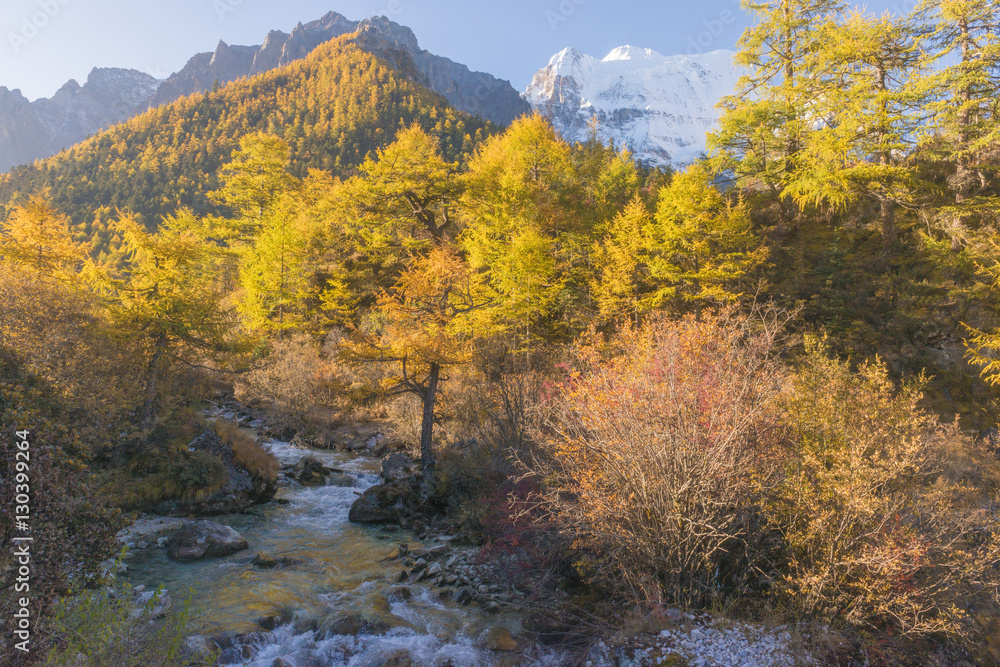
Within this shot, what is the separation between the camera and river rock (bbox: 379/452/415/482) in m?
12.1

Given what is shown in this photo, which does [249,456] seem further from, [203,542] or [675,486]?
[675,486]

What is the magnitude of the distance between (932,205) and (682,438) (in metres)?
19.0

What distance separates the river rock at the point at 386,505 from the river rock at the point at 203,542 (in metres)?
2.45

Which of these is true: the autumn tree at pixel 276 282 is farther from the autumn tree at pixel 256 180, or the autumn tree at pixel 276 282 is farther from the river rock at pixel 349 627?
the river rock at pixel 349 627

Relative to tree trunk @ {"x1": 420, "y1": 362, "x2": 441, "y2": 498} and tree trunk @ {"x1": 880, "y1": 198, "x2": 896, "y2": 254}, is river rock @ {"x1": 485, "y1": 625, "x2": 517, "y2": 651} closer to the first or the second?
tree trunk @ {"x1": 420, "y1": 362, "x2": 441, "y2": 498}

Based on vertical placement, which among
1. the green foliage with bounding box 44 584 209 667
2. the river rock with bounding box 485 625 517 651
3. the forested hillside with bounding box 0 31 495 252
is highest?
the forested hillside with bounding box 0 31 495 252

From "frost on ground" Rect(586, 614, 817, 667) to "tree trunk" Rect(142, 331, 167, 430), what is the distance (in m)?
11.3

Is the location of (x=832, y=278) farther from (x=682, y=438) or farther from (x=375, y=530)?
(x=375, y=530)

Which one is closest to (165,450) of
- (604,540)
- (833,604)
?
(604,540)

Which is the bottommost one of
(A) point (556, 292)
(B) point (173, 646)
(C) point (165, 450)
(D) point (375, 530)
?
(D) point (375, 530)

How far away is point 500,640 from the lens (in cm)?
601

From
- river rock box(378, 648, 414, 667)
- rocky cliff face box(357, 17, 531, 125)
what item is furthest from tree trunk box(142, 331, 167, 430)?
rocky cliff face box(357, 17, 531, 125)

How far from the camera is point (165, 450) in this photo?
1080 cm

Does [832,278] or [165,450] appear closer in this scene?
[165,450]
